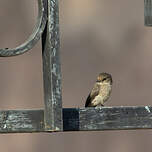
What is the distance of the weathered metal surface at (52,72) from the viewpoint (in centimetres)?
397

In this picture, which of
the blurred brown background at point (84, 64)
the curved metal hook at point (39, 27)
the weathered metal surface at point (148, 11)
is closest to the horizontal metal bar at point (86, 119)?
the curved metal hook at point (39, 27)

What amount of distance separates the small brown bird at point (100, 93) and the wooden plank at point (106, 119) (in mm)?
3935

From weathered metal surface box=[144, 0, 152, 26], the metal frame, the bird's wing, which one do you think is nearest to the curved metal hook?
the metal frame

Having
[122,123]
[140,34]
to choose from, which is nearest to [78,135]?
[140,34]

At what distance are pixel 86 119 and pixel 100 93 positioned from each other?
14.8 ft

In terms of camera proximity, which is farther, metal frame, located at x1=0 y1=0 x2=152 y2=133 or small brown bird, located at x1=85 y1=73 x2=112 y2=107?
small brown bird, located at x1=85 y1=73 x2=112 y2=107

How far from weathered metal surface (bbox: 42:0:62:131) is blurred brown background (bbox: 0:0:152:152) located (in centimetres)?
1131

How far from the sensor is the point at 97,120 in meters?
4.15

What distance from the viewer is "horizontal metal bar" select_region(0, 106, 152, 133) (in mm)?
4004

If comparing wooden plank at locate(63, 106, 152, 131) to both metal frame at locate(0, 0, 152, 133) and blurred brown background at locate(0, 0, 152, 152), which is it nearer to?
metal frame at locate(0, 0, 152, 133)

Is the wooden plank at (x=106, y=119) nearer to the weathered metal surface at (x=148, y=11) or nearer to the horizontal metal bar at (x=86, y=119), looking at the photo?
the horizontal metal bar at (x=86, y=119)

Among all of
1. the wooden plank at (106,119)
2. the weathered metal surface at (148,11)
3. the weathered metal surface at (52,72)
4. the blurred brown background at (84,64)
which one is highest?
the weathered metal surface at (148,11)

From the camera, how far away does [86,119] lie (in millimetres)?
4133

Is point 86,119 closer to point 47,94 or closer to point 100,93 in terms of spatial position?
point 47,94
